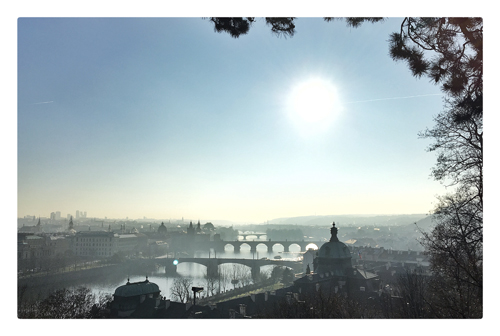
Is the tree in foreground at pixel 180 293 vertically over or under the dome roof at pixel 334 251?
under

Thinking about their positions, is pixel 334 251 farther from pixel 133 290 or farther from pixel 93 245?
pixel 93 245

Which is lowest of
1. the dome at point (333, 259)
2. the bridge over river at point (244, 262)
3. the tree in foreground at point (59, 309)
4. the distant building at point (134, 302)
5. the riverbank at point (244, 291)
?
A: the bridge over river at point (244, 262)

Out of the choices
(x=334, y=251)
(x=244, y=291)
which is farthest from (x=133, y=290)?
(x=334, y=251)

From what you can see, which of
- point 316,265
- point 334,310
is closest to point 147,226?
point 316,265

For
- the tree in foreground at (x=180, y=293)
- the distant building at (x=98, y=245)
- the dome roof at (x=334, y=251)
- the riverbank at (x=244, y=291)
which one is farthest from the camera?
the distant building at (x=98, y=245)

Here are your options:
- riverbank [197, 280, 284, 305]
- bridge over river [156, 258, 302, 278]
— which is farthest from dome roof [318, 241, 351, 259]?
bridge over river [156, 258, 302, 278]

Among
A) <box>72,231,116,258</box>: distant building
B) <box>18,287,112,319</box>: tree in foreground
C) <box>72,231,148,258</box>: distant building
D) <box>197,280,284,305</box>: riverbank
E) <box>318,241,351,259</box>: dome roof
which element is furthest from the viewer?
<box>72,231,148,258</box>: distant building

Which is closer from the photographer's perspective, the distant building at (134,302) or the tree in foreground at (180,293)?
the distant building at (134,302)

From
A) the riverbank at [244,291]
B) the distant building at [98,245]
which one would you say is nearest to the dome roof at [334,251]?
the riverbank at [244,291]

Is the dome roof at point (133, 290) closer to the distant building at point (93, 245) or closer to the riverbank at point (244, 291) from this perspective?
the riverbank at point (244, 291)

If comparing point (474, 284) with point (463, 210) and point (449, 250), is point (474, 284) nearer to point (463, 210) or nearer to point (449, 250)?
point (449, 250)

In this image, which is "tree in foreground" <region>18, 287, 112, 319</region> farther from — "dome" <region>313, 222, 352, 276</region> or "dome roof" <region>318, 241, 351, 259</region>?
"dome roof" <region>318, 241, 351, 259</region>
